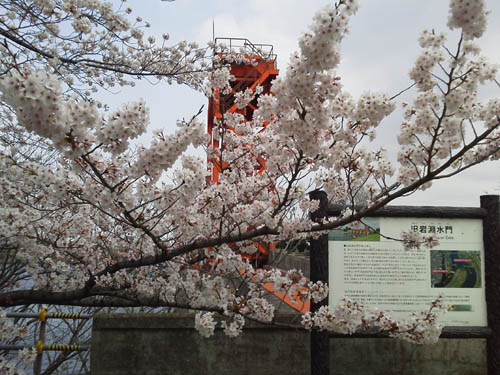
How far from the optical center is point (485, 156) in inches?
94.2

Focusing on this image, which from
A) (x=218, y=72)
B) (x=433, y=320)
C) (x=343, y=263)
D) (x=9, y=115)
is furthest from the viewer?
(x=9, y=115)

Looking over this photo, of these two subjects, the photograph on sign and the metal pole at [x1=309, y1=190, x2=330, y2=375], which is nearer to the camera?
the metal pole at [x1=309, y1=190, x2=330, y2=375]

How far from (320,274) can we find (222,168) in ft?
5.90

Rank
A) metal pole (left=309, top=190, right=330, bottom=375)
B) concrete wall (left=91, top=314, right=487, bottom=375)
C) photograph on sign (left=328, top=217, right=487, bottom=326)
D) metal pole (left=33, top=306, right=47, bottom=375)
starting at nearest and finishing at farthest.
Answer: metal pole (left=33, top=306, right=47, bottom=375) → metal pole (left=309, top=190, right=330, bottom=375) → concrete wall (left=91, top=314, right=487, bottom=375) → photograph on sign (left=328, top=217, right=487, bottom=326)

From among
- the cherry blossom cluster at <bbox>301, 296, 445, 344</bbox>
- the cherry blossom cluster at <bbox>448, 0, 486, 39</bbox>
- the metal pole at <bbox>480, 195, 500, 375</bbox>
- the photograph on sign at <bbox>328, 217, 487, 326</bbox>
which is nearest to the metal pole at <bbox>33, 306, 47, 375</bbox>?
the cherry blossom cluster at <bbox>301, 296, 445, 344</bbox>

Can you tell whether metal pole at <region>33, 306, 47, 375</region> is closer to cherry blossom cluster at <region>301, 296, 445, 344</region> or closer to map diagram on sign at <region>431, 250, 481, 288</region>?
cherry blossom cluster at <region>301, 296, 445, 344</region>

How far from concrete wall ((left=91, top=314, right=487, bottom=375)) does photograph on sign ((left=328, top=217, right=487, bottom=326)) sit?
717 mm

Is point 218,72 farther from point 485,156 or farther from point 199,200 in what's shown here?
point 485,156

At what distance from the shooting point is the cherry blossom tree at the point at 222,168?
1.92m

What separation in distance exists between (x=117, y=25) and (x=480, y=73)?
3.93 meters

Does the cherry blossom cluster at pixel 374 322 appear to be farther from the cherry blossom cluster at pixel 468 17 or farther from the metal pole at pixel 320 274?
the cherry blossom cluster at pixel 468 17

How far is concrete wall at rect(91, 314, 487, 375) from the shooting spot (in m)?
4.02

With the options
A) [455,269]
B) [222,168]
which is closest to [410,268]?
[455,269]

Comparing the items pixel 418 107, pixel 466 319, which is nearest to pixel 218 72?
pixel 418 107
